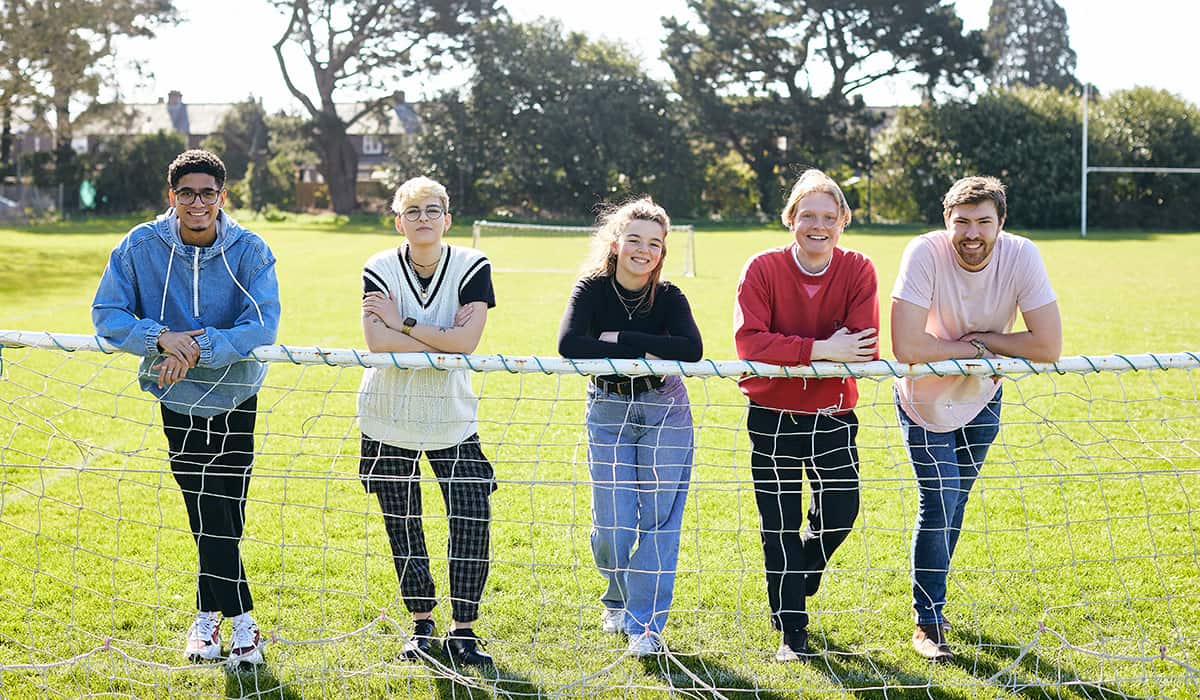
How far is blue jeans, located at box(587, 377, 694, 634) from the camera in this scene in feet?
12.8

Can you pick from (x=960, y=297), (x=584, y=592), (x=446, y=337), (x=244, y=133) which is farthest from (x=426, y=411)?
(x=244, y=133)

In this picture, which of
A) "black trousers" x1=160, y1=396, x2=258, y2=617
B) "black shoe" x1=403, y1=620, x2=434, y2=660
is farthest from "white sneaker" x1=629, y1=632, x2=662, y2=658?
"black trousers" x1=160, y1=396, x2=258, y2=617

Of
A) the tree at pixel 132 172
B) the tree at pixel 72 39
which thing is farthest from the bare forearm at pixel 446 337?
the tree at pixel 132 172

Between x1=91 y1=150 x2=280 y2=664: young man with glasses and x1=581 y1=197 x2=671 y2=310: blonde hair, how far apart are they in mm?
1123

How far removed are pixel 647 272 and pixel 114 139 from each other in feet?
138

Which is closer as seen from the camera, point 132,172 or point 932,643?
point 932,643

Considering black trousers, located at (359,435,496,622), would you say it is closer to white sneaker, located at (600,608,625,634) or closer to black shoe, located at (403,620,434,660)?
black shoe, located at (403,620,434,660)

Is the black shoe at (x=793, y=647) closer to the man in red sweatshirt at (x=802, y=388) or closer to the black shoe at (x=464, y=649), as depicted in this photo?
the man in red sweatshirt at (x=802, y=388)

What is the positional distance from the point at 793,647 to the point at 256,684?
1.89 meters

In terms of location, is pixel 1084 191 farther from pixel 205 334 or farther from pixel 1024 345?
pixel 205 334

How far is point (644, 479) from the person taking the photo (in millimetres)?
3926

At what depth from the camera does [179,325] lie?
3797 mm

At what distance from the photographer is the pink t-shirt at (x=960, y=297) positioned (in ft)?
12.4

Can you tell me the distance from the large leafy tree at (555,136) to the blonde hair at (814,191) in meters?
36.2
